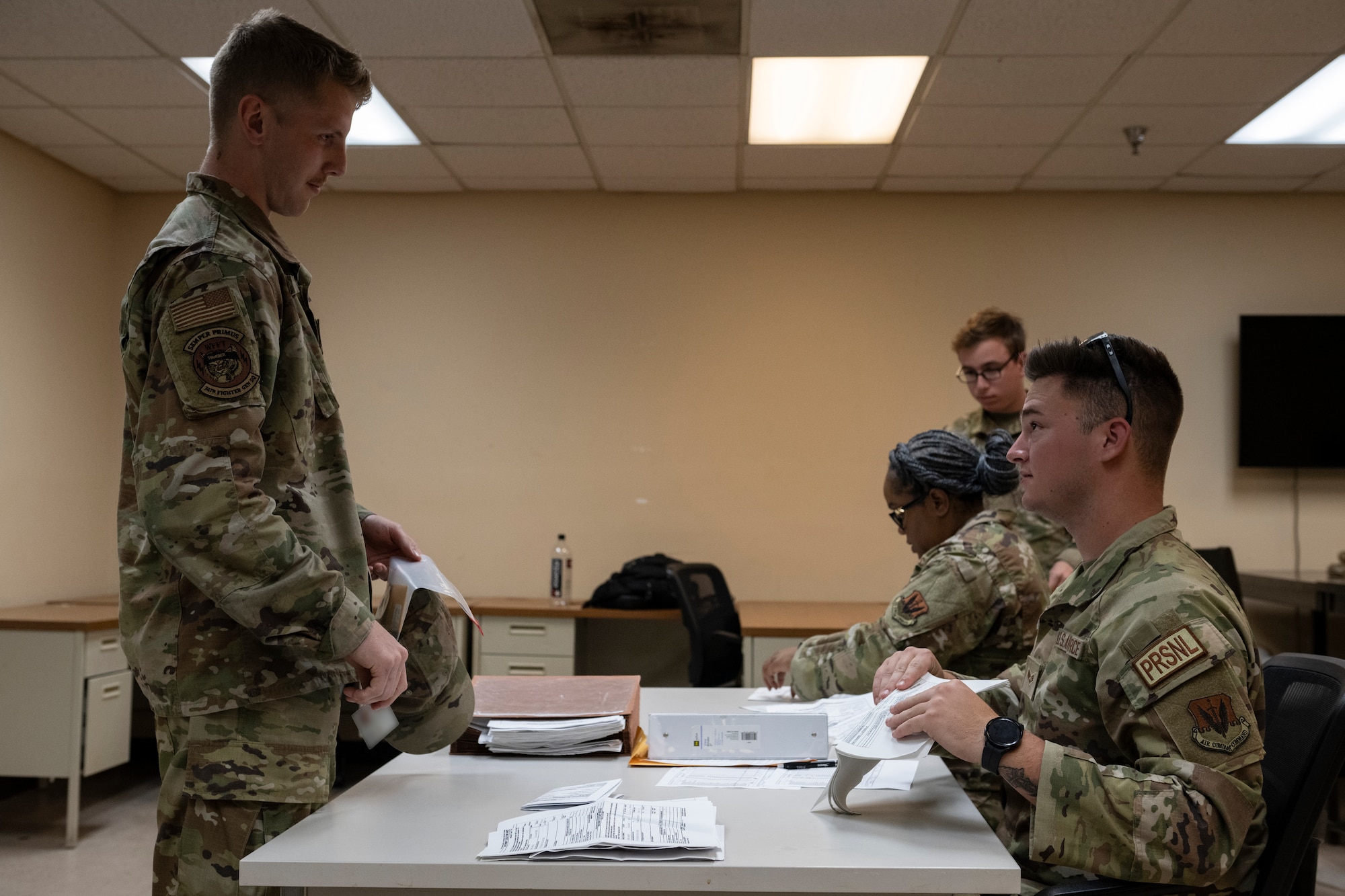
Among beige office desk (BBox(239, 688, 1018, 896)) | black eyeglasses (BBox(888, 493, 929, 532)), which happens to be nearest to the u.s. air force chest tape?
beige office desk (BBox(239, 688, 1018, 896))

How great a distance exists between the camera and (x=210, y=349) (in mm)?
1197

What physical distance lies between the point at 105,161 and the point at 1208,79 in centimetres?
456

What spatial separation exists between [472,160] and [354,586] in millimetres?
3590

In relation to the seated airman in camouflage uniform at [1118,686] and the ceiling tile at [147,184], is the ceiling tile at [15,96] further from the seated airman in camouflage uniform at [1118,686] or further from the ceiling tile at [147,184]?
the seated airman in camouflage uniform at [1118,686]

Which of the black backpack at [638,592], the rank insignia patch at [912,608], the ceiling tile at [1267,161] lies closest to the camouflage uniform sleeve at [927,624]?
the rank insignia patch at [912,608]

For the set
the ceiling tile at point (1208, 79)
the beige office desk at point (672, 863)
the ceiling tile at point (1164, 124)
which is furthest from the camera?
the ceiling tile at point (1164, 124)

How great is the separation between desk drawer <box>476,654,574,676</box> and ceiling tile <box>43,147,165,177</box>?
2713 mm

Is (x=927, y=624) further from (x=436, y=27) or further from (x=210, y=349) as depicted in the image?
(x=436, y=27)

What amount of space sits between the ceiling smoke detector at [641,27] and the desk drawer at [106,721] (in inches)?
108

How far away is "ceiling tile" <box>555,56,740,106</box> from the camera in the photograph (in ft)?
11.7

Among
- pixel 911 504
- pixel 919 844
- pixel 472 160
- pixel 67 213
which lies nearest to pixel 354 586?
pixel 919 844

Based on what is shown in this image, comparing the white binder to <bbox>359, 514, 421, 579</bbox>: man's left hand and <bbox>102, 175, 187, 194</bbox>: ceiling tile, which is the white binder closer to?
<bbox>359, 514, 421, 579</bbox>: man's left hand

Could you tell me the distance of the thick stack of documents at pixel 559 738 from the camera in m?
1.60

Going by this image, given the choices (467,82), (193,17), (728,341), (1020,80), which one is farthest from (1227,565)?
(193,17)
